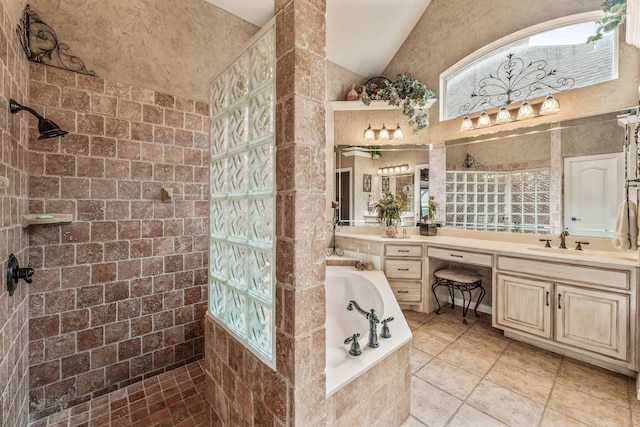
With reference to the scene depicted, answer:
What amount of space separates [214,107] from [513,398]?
2.57 meters

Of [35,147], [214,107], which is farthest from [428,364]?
[35,147]

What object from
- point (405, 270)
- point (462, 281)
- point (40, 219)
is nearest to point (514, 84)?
point (462, 281)

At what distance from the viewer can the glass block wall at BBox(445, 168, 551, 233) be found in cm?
264

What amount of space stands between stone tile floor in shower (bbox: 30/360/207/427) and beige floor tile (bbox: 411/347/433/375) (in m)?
1.52

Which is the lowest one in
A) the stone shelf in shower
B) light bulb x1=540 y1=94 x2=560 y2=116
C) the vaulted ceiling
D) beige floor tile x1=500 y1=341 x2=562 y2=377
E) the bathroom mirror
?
beige floor tile x1=500 y1=341 x2=562 y2=377

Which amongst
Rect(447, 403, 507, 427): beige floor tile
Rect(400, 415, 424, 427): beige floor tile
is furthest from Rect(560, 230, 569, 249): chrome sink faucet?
Rect(400, 415, 424, 427): beige floor tile

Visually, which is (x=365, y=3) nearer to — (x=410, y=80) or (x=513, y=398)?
(x=410, y=80)

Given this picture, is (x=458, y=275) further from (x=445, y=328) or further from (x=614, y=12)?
(x=614, y=12)

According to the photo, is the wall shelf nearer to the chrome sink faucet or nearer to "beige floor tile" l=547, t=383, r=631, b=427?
the chrome sink faucet

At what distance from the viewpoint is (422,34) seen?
3.45m

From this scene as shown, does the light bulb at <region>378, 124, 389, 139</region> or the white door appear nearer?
the white door

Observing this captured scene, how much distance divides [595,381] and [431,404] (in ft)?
4.29

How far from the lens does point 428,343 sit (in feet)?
7.82

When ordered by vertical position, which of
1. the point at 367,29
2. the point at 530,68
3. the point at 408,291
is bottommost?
the point at 408,291
